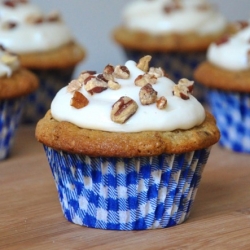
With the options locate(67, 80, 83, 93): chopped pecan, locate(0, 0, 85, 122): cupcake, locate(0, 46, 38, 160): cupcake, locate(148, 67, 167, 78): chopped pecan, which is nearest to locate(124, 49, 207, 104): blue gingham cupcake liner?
locate(0, 0, 85, 122): cupcake

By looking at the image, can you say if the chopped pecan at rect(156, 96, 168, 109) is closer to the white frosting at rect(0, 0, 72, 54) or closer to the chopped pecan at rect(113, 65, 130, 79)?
the chopped pecan at rect(113, 65, 130, 79)

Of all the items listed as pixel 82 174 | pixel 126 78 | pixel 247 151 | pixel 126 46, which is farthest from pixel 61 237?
pixel 126 46

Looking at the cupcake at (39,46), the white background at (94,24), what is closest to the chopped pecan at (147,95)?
the cupcake at (39,46)

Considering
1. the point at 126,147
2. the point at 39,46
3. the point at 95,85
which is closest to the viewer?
the point at 126,147

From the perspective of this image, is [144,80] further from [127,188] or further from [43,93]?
[43,93]

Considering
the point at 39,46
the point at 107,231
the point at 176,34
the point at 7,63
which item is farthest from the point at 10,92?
the point at 176,34

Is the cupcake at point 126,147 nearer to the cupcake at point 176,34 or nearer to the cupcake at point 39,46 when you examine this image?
the cupcake at point 39,46

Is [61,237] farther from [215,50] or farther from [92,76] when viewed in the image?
[215,50]
